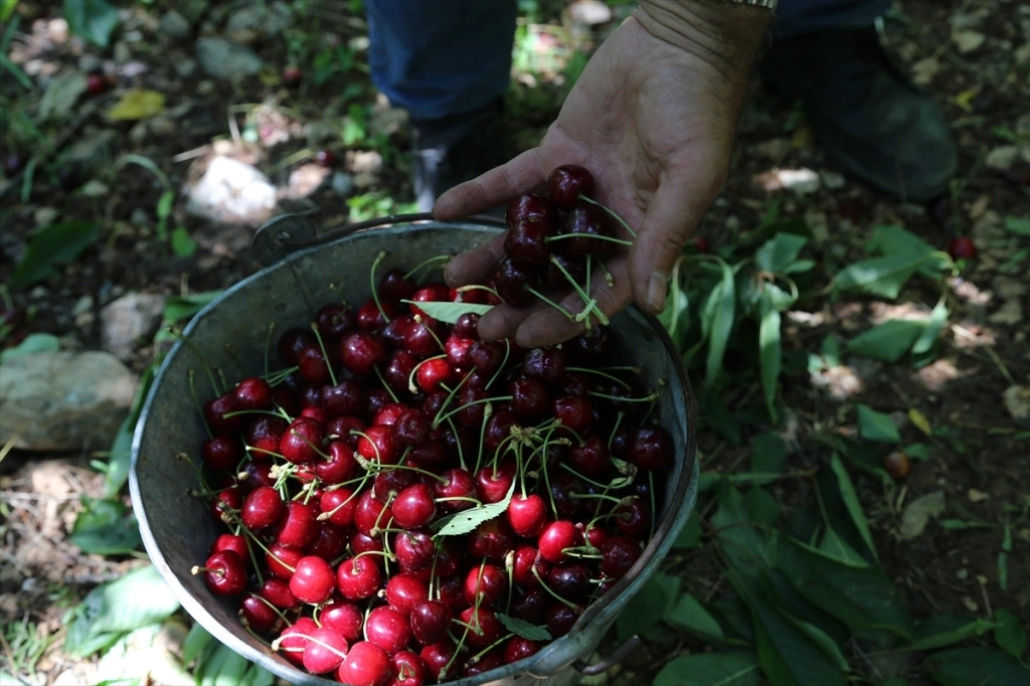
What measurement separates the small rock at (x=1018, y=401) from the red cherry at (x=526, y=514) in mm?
1867

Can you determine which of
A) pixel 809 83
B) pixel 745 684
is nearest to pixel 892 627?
pixel 745 684

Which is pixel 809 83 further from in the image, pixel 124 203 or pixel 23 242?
pixel 23 242

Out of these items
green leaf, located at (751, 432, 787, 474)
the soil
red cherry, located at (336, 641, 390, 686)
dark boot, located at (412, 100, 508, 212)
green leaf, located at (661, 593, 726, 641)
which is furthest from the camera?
dark boot, located at (412, 100, 508, 212)

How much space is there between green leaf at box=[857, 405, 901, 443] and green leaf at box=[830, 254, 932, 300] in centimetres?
53

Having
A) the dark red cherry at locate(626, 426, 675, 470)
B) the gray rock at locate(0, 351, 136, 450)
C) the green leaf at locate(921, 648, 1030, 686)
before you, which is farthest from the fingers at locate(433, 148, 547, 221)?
the green leaf at locate(921, 648, 1030, 686)

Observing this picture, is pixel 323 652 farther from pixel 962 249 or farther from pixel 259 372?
pixel 962 249

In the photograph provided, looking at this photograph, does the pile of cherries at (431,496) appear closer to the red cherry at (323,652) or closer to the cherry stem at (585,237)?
the red cherry at (323,652)

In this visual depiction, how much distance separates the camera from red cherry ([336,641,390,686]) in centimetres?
173

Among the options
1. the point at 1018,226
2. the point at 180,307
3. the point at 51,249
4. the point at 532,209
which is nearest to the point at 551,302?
the point at 532,209

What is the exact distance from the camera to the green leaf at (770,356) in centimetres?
271

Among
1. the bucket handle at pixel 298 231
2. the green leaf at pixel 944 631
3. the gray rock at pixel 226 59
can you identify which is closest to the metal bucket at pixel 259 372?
the bucket handle at pixel 298 231

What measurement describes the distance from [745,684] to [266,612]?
130 centimetres

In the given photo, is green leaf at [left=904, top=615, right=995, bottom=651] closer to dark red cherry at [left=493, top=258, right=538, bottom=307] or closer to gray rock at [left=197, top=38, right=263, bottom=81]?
dark red cherry at [left=493, top=258, right=538, bottom=307]

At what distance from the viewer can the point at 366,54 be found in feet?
13.3
